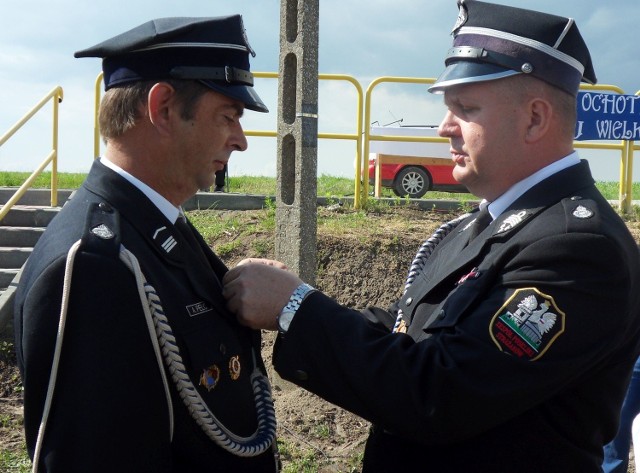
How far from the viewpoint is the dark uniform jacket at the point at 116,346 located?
171cm

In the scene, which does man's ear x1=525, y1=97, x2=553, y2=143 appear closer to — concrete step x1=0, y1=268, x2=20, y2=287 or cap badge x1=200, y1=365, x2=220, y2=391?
cap badge x1=200, y1=365, x2=220, y2=391

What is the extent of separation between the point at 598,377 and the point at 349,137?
6632 millimetres

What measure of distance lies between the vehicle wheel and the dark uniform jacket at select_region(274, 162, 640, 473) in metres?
8.77

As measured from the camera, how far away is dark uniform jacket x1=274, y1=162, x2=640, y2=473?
1940mm

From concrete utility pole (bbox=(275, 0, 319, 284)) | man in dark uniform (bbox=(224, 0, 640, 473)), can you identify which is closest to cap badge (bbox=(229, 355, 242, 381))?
man in dark uniform (bbox=(224, 0, 640, 473))

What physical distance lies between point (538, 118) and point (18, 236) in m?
7.05

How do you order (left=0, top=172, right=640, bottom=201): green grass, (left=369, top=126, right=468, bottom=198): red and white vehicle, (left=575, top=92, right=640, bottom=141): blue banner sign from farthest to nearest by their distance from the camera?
(left=369, top=126, right=468, bottom=198): red and white vehicle, (left=0, top=172, right=640, bottom=201): green grass, (left=575, top=92, right=640, bottom=141): blue banner sign

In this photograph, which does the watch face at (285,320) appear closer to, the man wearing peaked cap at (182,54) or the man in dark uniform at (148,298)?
the man in dark uniform at (148,298)

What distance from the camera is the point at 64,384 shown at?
5.61 feet

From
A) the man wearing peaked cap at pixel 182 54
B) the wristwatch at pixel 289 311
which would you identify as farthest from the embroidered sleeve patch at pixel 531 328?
the man wearing peaked cap at pixel 182 54

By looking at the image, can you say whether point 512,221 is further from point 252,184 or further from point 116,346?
point 252,184

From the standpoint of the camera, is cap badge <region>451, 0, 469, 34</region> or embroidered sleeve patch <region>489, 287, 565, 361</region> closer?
embroidered sleeve patch <region>489, 287, 565, 361</region>

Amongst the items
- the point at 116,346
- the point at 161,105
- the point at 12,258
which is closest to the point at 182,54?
the point at 161,105

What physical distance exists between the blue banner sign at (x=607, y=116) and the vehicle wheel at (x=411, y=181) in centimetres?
297
